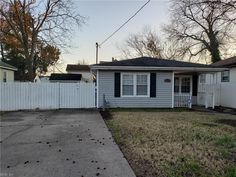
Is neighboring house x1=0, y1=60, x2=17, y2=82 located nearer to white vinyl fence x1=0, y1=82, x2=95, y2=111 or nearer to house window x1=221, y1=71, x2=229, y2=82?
white vinyl fence x1=0, y1=82, x2=95, y2=111

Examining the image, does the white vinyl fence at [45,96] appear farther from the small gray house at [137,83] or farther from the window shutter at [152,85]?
the window shutter at [152,85]

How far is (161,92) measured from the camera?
18062 mm

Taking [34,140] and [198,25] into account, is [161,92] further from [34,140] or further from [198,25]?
[198,25]

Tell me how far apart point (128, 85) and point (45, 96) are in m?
5.06

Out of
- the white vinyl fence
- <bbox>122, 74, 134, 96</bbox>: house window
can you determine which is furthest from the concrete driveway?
<bbox>122, 74, 134, 96</bbox>: house window

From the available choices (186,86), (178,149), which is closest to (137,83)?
(186,86)

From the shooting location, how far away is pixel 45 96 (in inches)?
673

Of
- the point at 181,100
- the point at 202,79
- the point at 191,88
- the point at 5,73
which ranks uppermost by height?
the point at 5,73

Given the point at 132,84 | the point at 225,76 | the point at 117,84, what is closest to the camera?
the point at 117,84

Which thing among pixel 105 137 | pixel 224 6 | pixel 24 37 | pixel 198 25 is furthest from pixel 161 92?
pixel 198 25

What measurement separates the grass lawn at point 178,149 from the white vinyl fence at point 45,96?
7194 mm

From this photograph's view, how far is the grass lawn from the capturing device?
17.5 ft

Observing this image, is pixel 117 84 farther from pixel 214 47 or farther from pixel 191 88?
pixel 214 47

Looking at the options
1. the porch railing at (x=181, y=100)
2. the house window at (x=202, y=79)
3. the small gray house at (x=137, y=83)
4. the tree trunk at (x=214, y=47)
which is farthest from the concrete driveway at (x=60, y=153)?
the tree trunk at (x=214, y=47)
